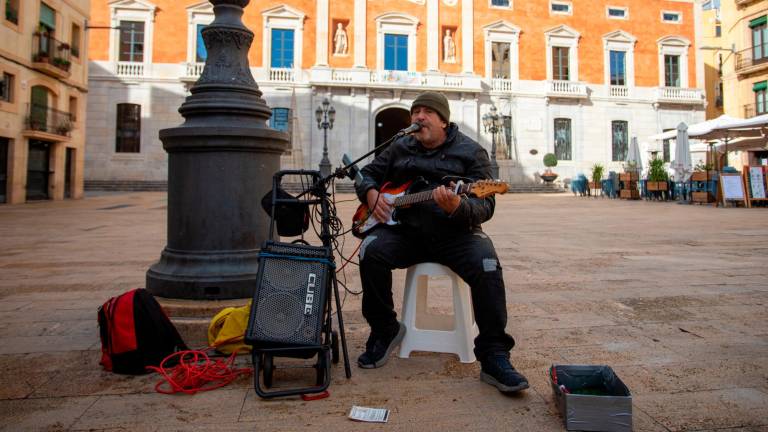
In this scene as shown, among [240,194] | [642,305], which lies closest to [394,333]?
[240,194]

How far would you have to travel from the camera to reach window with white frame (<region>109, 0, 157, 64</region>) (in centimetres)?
2606

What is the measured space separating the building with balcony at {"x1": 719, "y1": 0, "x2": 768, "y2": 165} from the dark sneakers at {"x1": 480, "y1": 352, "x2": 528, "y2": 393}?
1169 inches

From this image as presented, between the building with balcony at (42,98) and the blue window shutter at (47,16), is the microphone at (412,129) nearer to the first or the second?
the building with balcony at (42,98)

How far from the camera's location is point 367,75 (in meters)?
27.1

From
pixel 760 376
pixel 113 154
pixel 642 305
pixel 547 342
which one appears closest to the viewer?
pixel 760 376

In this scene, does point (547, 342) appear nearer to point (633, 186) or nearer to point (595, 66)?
point (633, 186)

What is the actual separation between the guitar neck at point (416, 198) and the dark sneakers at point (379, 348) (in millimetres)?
664

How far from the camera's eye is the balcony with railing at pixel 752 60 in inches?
1054

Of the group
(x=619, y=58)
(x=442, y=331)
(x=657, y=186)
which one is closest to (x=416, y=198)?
(x=442, y=331)

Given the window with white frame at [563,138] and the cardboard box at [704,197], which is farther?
the window with white frame at [563,138]

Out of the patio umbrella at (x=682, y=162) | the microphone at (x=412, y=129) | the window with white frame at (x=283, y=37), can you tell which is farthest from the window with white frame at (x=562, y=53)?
the microphone at (x=412, y=129)

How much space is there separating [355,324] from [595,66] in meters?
31.7

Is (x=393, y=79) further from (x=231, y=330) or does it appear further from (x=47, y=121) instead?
(x=231, y=330)

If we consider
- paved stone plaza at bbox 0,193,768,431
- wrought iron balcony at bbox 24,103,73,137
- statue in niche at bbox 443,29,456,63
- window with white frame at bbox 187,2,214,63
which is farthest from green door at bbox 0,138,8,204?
statue in niche at bbox 443,29,456,63
